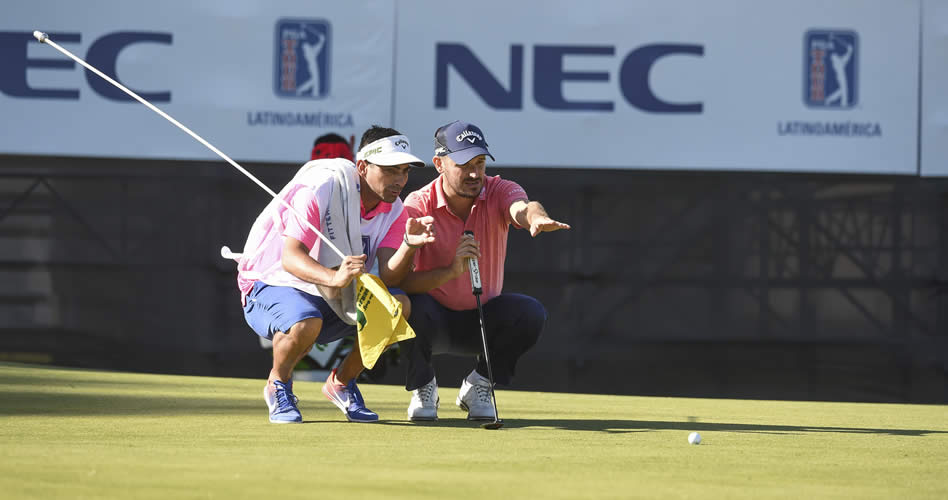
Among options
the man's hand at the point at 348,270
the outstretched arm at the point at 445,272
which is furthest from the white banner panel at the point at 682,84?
the man's hand at the point at 348,270

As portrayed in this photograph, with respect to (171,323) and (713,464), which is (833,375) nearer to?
(171,323)

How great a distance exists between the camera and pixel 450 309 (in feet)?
13.5

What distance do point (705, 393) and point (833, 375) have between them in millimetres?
1286

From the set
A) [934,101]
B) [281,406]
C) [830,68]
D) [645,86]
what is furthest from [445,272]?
[934,101]

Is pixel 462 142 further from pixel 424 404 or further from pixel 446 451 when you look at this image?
pixel 446 451

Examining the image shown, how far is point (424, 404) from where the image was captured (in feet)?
12.9

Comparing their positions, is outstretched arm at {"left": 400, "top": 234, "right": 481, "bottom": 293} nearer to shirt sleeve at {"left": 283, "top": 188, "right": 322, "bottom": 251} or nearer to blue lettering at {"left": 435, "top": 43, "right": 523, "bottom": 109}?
shirt sleeve at {"left": 283, "top": 188, "right": 322, "bottom": 251}

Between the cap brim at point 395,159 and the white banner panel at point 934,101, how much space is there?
161 inches

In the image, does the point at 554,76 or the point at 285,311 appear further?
the point at 554,76

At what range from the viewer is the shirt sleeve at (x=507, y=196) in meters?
→ 4.01

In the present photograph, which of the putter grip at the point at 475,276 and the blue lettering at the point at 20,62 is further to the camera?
the blue lettering at the point at 20,62

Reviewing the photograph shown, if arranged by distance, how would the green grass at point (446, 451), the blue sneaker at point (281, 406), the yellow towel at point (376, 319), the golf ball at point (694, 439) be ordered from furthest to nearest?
the blue sneaker at point (281, 406) → the yellow towel at point (376, 319) → the golf ball at point (694, 439) → the green grass at point (446, 451)

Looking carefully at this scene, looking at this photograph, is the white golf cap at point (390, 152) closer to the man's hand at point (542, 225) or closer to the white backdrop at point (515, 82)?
the man's hand at point (542, 225)

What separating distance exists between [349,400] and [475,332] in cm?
47
